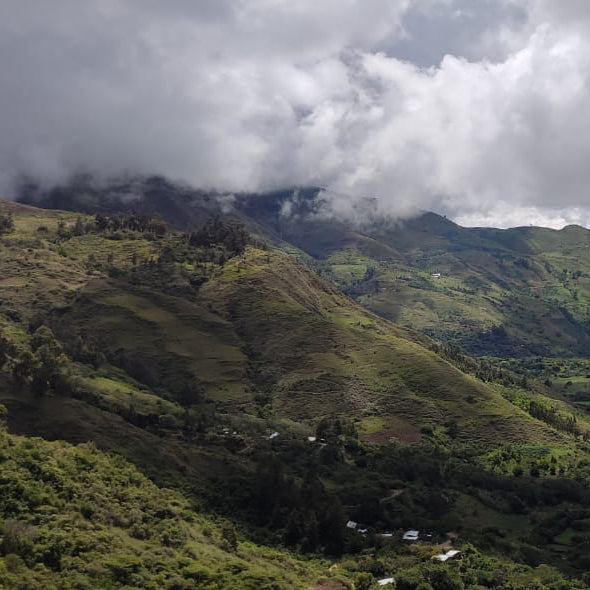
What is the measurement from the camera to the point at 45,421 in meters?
117

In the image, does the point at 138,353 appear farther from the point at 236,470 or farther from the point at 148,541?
the point at 148,541

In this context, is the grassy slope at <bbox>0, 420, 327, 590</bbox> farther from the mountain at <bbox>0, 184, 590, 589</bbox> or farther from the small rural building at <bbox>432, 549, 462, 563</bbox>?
the small rural building at <bbox>432, 549, 462, 563</bbox>

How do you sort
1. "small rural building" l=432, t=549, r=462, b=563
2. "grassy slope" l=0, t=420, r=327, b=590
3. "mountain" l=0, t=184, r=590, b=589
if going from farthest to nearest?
"mountain" l=0, t=184, r=590, b=589 < "small rural building" l=432, t=549, r=462, b=563 < "grassy slope" l=0, t=420, r=327, b=590

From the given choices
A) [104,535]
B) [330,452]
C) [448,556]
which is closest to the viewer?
[104,535]

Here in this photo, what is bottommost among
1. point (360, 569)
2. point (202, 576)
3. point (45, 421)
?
point (360, 569)

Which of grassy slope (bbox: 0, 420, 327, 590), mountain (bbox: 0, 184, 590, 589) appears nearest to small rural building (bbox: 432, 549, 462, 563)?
mountain (bbox: 0, 184, 590, 589)

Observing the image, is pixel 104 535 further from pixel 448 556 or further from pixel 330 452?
pixel 330 452

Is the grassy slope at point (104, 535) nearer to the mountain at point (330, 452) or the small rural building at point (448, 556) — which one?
the mountain at point (330, 452)

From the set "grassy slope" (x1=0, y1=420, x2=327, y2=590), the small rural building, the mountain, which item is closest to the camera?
"grassy slope" (x1=0, y1=420, x2=327, y2=590)

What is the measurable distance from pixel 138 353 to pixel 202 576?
5063 inches

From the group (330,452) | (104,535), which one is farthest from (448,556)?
(104,535)

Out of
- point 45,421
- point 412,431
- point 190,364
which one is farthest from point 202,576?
point 190,364

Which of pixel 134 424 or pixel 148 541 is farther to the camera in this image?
pixel 134 424

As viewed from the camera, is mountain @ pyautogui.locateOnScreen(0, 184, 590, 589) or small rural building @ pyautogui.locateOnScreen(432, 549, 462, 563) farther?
mountain @ pyautogui.locateOnScreen(0, 184, 590, 589)
